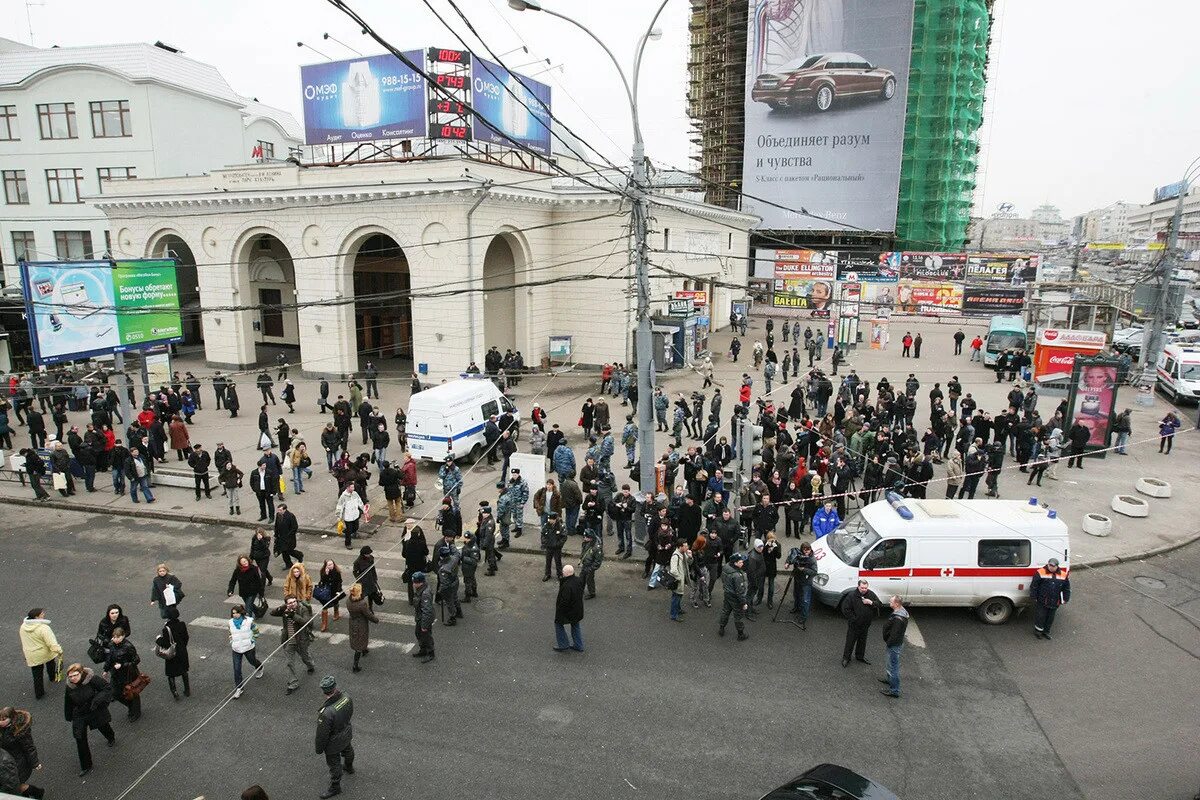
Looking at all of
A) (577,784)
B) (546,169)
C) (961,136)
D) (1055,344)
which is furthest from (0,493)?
(961,136)

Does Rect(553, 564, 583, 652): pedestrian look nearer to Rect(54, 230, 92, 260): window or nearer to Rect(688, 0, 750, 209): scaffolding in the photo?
Rect(54, 230, 92, 260): window

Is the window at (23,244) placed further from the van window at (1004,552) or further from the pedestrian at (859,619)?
the van window at (1004,552)

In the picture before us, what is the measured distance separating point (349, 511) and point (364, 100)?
22.5 metres

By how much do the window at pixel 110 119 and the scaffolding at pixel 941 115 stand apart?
54.7m

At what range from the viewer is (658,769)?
8.10 metres

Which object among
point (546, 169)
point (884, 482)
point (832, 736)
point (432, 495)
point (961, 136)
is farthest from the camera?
point (961, 136)

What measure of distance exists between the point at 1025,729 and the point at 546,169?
3402 cm

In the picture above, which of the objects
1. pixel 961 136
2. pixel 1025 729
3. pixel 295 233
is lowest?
pixel 1025 729

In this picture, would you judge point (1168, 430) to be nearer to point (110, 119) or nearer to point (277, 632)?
point (277, 632)

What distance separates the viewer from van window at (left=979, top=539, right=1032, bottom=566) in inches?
441

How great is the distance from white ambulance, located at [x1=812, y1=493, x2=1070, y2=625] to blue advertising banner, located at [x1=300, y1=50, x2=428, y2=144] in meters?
25.5

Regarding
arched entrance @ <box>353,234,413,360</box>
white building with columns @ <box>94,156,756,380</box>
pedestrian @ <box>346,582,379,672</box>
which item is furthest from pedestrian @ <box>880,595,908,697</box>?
arched entrance @ <box>353,234,413,360</box>

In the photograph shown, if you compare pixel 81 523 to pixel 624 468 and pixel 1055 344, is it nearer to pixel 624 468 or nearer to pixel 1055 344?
pixel 624 468

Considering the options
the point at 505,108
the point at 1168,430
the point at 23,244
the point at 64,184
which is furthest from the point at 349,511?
the point at 23,244
